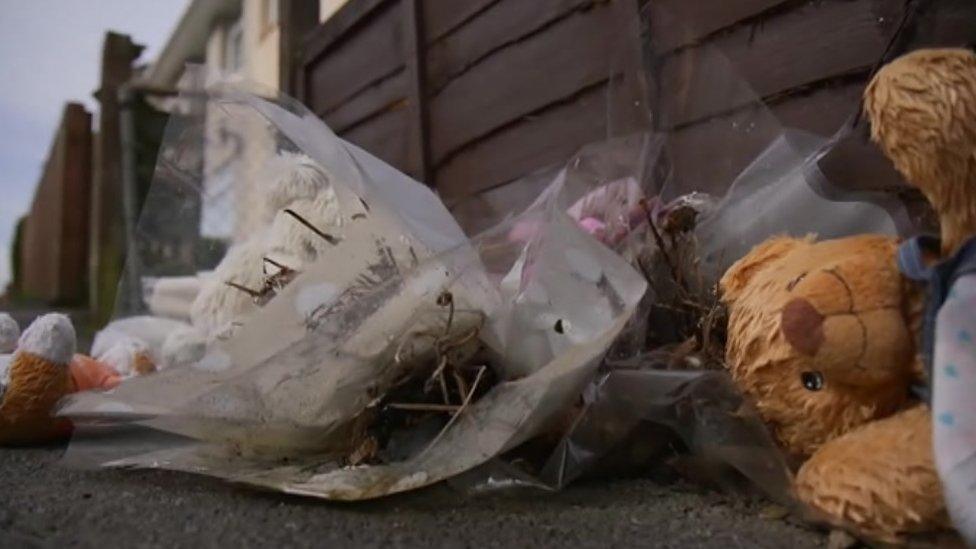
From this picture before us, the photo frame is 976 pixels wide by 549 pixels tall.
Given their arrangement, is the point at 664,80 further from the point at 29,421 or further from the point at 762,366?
the point at 29,421

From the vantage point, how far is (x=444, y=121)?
224 cm

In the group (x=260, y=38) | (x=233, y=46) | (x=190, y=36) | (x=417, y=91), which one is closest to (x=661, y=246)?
(x=417, y=91)

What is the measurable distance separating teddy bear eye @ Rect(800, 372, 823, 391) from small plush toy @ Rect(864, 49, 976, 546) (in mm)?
93

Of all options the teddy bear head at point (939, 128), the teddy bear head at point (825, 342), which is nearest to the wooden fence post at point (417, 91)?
the teddy bear head at point (825, 342)

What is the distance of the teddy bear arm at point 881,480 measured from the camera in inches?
25.8

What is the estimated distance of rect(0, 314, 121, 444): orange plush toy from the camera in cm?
118

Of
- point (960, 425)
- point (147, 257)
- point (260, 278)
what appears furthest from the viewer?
point (147, 257)

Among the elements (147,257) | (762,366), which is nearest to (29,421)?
(147,257)

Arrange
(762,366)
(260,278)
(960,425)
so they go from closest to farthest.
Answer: (960,425) < (762,366) < (260,278)

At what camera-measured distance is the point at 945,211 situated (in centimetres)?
72

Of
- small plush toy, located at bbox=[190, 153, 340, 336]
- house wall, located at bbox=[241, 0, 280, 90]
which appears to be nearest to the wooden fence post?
small plush toy, located at bbox=[190, 153, 340, 336]

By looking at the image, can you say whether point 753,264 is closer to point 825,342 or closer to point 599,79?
point 825,342

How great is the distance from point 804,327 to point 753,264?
0.70 ft

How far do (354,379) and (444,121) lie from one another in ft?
4.68
